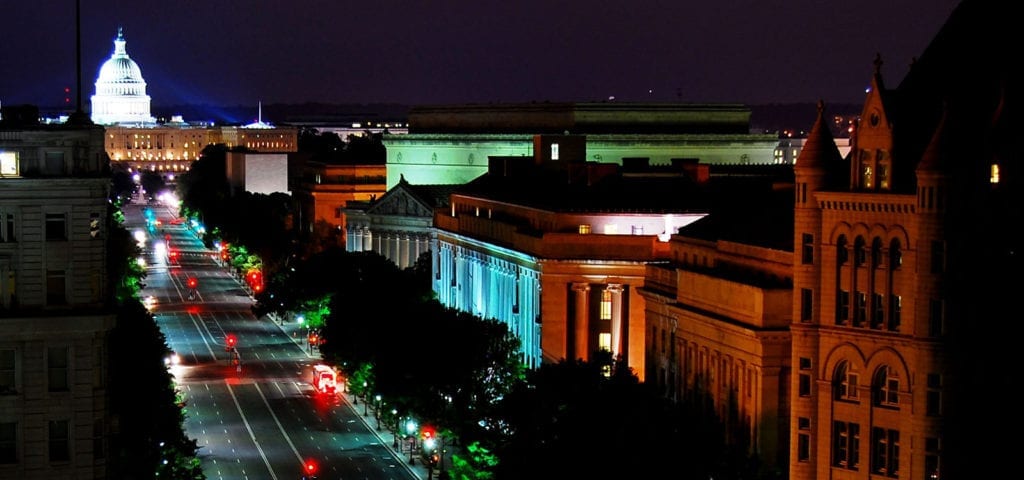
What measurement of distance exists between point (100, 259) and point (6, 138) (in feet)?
15.5

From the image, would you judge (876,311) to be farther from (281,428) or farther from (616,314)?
(281,428)

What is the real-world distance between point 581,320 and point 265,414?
67.0 ft

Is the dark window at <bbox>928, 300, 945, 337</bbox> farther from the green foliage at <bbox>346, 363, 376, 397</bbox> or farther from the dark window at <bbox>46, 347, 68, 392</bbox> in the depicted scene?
the green foliage at <bbox>346, 363, 376, 397</bbox>

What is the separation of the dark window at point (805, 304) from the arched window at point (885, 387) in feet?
15.5

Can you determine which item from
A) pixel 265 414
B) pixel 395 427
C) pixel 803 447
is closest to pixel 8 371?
pixel 803 447

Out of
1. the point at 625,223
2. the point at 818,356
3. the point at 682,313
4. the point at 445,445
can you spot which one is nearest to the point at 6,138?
the point at 818,356

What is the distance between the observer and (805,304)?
81938 mm

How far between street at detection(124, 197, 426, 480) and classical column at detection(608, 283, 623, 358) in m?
14.2

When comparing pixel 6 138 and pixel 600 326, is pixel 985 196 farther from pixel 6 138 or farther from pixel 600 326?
pixel 600 326

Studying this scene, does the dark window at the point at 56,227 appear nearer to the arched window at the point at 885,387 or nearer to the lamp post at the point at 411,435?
the arched window at the point at 885,387

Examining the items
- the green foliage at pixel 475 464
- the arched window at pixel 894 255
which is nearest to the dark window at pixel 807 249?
the arched window at pixel 894 255

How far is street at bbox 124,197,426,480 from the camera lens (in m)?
110

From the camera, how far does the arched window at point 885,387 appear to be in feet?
253

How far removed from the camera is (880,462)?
7762 centimetres
